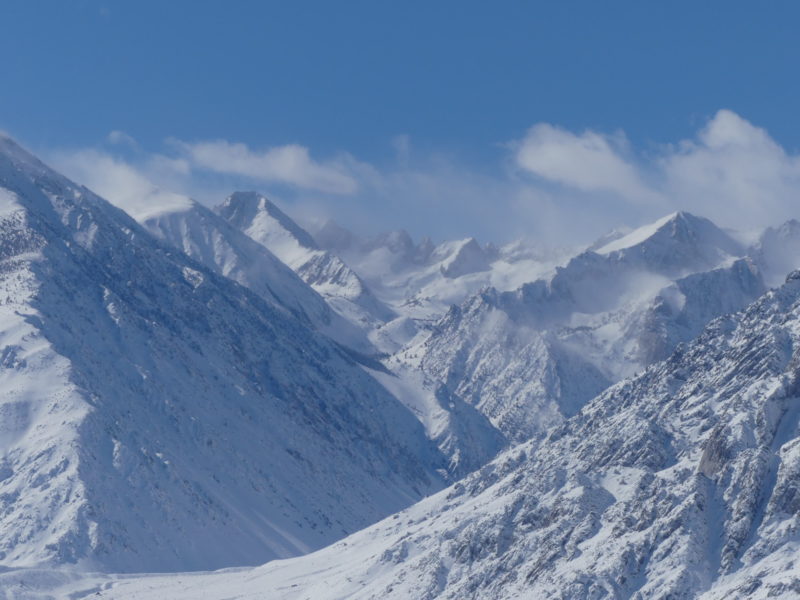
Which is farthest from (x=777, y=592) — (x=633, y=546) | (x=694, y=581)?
(x=633, y=546)

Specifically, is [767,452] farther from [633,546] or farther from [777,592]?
[777,592]

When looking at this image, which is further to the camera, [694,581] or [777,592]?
[694,581]

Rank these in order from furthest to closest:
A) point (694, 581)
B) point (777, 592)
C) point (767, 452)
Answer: point (767, 452)
point (694, 581)
point (777, 592)

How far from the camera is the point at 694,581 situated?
179 m

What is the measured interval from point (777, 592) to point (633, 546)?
28.3 m

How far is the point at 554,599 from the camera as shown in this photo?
18812cm

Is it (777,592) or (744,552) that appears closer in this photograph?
(777,592)

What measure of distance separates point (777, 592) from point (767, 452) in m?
34.1

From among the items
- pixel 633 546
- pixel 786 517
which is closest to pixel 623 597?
pixel 633 546


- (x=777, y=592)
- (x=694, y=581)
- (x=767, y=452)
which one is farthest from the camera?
(x=767, y=452)

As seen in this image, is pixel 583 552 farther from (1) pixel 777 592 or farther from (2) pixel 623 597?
(1) pixel 777 592

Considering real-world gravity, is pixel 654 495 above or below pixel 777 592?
above

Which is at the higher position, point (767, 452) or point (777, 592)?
point (767, 452)

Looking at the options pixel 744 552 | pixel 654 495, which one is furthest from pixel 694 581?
pixel 654 495
